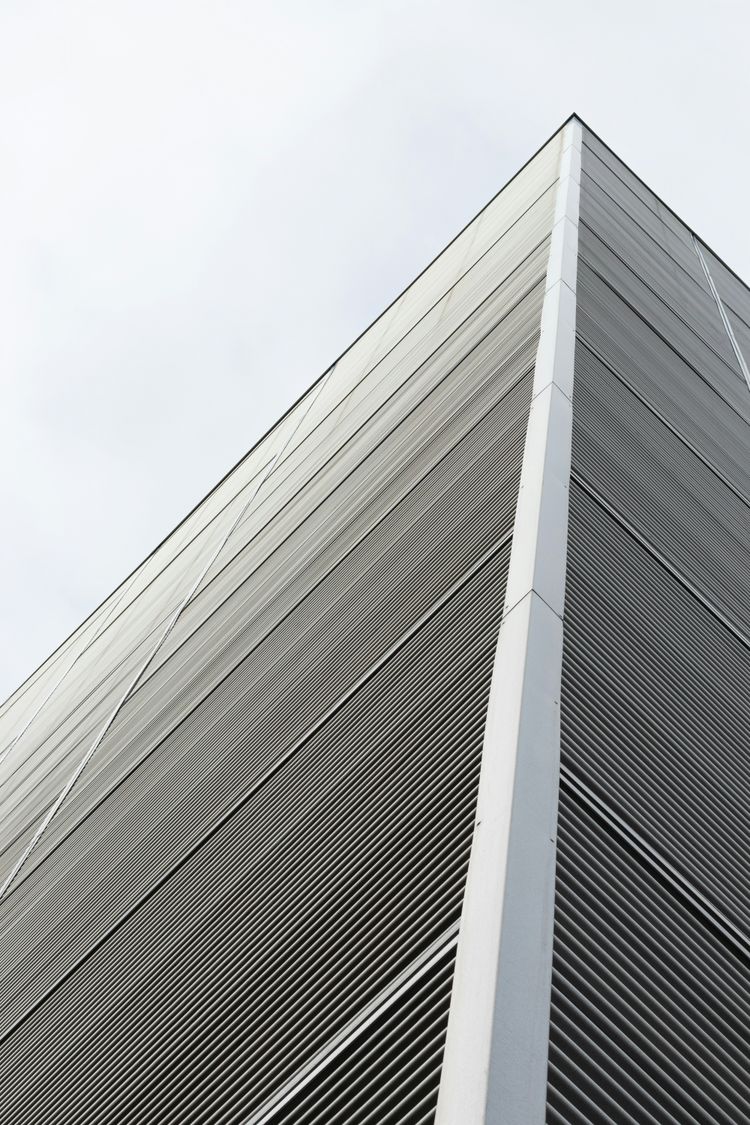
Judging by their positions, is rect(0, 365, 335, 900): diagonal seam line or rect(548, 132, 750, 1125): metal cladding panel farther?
rect(0, 365, 335, 900): diagonal seam line

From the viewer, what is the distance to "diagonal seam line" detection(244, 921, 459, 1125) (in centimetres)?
359

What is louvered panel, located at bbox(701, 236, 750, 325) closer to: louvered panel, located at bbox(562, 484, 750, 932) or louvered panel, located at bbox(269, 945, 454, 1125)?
louvered panel, located at bbox(562, 484, 750, 932)

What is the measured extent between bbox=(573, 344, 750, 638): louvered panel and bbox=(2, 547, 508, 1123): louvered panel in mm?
1241

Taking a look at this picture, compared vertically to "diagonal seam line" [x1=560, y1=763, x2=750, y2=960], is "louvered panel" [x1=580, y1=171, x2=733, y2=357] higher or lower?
higher

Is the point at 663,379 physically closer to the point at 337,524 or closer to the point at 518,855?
the point at 337,524

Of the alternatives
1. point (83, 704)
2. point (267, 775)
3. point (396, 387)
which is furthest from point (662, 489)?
point (83, 704)

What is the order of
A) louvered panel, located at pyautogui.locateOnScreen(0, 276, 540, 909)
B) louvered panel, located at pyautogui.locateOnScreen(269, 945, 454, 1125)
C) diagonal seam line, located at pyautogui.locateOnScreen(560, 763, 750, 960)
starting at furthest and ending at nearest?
louvered panel, located at pyautogui.locateOnScreen(0, 276, 540, 909) → diagonal seam line, located at pyautogui.locateOnScreen(560, 763, 750, 960) → louvered panel, located at pyautogui.locateOnScreen(269, 945, 454, 1125)

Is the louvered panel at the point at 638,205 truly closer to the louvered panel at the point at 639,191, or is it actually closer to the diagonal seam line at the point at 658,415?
the louvered panel at the point at 639,191

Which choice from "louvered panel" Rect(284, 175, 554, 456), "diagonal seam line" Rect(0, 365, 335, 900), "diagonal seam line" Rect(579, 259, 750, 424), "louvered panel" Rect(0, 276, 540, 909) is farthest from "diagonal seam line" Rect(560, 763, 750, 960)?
"louvered panel" Rect(284, 175, 554, 456)

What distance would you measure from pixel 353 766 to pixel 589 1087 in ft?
6.98

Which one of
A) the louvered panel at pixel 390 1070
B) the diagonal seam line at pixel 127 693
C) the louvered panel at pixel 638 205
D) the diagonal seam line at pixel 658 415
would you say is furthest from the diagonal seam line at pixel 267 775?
the louvered panel at pixel 638 205

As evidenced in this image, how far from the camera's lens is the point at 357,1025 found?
364 cm

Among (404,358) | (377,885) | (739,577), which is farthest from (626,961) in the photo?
(404,358)

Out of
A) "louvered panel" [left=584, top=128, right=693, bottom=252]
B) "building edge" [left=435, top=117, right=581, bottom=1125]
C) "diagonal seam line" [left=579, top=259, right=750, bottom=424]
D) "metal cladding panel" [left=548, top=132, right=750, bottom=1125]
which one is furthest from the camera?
"louvered panel" [left=584, top=128, right=693, bottom=252]
